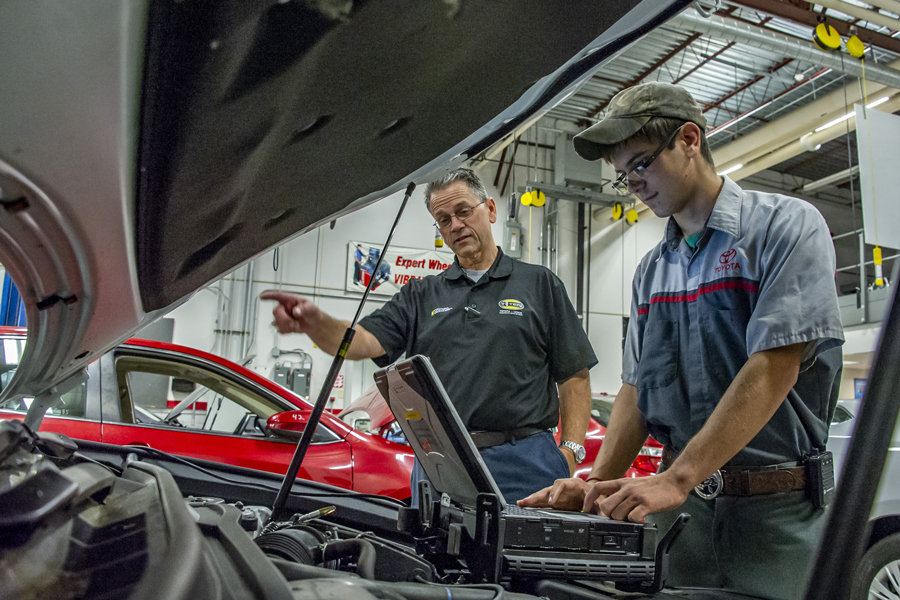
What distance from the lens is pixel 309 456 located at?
3059mm

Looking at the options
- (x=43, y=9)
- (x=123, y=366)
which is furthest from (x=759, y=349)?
(x=123, y=366)

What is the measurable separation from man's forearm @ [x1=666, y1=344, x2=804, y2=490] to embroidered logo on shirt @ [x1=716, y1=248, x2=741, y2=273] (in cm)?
22

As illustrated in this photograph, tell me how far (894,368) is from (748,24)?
301 inches

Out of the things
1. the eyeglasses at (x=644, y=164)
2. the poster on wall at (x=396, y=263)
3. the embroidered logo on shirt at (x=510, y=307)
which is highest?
the poster on wall at (x=396, y=263)

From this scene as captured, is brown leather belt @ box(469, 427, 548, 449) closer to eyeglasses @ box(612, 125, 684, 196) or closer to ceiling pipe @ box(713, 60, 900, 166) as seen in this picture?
eyeglasses @ box(612, 125, 684, 196)

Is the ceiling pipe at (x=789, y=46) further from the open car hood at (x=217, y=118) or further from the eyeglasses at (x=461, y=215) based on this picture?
the open car hood at (x=217, y=118)

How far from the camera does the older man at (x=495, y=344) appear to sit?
6.25ft

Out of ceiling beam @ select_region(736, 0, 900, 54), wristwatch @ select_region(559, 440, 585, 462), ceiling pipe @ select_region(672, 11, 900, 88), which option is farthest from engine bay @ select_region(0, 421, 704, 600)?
ceiling pipe @ select_region(672, 11, 900, 88)

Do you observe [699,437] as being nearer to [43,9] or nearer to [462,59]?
[462,59]

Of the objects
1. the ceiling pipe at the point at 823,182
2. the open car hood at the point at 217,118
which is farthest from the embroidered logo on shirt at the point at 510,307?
the ceiling pipe at the point at 823,182

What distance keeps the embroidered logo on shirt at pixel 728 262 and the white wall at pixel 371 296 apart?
22.4 ft

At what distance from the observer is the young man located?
1148 millimetres

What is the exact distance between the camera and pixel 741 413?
3.72 ft

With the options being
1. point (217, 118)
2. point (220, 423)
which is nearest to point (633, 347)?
point (217, 118)
